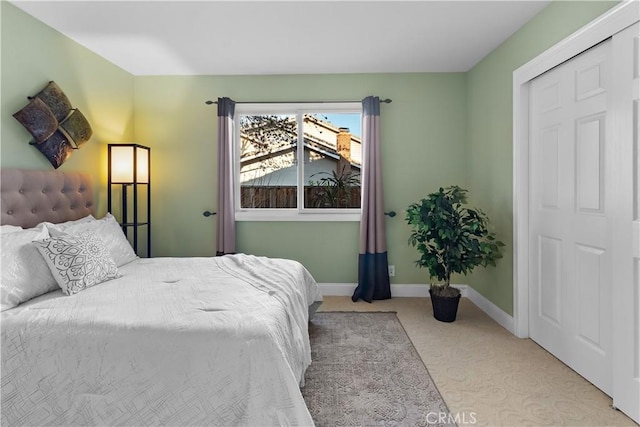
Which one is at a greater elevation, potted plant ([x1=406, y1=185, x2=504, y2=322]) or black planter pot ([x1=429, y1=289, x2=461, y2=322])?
potted plant ([x1=406, y1=185, x2=504, y2=322])

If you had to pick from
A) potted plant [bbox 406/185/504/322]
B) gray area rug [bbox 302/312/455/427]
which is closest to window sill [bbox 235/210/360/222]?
potted plant [bbox 406/185/504/322]

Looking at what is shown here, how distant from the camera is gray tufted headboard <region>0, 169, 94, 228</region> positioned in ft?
8.10

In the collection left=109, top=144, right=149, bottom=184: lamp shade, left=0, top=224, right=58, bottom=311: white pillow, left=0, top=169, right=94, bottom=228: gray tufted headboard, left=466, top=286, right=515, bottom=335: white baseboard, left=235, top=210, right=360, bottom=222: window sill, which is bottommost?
left=466, top=286, right=515, bottom=335: white baseboard

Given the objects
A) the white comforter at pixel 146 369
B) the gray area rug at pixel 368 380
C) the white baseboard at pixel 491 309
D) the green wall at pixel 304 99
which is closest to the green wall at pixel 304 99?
the green wall at pixel 304 99

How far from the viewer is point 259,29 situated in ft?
9.86

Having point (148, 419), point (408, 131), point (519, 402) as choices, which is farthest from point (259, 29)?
point (519, 402)

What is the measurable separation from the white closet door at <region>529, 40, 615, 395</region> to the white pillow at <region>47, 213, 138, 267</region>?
330cm

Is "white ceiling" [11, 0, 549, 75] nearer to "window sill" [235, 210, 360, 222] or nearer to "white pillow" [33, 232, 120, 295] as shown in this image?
"window sill" [235, 210, 360, 222]

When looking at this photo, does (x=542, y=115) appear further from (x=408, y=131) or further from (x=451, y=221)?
(x=408, y=131)

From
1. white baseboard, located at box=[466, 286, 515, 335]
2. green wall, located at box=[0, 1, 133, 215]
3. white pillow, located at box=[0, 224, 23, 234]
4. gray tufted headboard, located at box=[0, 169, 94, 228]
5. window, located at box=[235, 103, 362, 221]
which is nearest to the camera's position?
white pillow, located at box=[0, 224, 23, 234]

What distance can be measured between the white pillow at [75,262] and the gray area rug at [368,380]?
57.6 inches

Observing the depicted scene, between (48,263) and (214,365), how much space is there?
51.9 inches

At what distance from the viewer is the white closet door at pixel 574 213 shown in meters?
2.18

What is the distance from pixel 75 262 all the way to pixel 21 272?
0.25 meters
